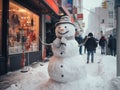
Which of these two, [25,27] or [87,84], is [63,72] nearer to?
[87,84]

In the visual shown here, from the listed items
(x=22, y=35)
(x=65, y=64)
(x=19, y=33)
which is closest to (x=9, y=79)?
(x=65, y=64)

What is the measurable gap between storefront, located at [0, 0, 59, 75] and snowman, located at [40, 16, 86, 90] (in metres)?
5.30

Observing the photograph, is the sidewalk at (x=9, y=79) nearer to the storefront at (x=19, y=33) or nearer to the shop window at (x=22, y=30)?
the storefront at (x=19, y=33)

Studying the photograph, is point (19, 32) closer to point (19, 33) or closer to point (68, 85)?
point (19, 33)

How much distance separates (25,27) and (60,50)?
9718mm

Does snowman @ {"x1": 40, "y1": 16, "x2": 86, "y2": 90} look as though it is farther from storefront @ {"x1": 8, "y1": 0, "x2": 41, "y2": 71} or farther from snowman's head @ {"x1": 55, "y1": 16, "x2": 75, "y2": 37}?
storefront @ {"x1": 8, "y1": 0, "x2": 41, "y2": 71}

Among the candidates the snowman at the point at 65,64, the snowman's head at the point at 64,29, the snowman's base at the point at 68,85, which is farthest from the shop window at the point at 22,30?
the snowman's base at the point at 68,85

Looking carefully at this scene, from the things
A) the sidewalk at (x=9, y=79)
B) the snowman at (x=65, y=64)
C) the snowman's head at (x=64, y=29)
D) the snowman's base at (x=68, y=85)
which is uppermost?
the snowman's head at (x=64, y=29)

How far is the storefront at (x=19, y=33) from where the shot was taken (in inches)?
551

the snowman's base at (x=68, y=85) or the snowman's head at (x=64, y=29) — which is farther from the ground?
the snowman's head at (x=64, y=29)

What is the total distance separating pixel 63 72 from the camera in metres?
8.41

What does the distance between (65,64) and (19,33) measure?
343 inches

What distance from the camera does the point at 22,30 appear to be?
17391 mm

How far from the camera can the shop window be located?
15.4 metres
